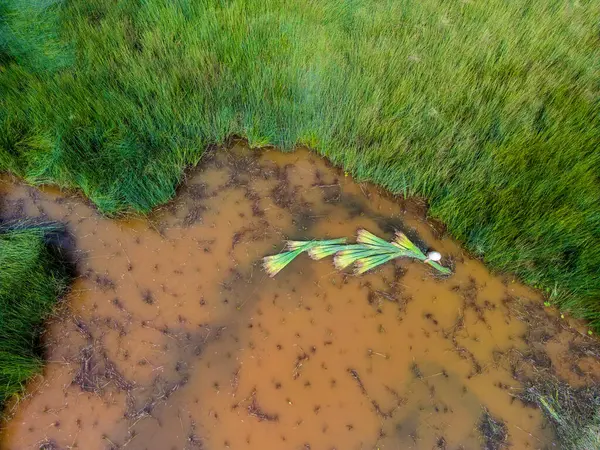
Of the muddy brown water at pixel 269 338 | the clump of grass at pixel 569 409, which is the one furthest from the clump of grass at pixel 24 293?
the clump of grass at pixel 569 409

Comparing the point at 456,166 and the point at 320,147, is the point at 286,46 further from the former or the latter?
the point at 456,166

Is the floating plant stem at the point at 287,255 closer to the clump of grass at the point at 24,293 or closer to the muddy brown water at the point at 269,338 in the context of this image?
the muddy brown water at the point at 269,338

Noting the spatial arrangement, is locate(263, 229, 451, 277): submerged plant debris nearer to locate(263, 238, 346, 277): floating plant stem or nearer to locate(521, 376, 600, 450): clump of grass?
locate(263, 238, 346, 277): floating plant stem

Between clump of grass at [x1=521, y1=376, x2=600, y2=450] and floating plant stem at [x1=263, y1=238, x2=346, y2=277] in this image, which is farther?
floating plant stem at [x1=263, y1=238, x2=346, y2=277]

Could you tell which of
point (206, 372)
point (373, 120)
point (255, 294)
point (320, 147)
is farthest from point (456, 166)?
point (206, 372)

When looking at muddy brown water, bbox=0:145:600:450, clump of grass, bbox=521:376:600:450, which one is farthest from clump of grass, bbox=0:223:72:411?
clump of grass, bbox=521:376:600:450

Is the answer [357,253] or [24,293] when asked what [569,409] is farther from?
[24,293]

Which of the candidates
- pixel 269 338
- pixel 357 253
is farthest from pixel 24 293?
pixel 357 253
